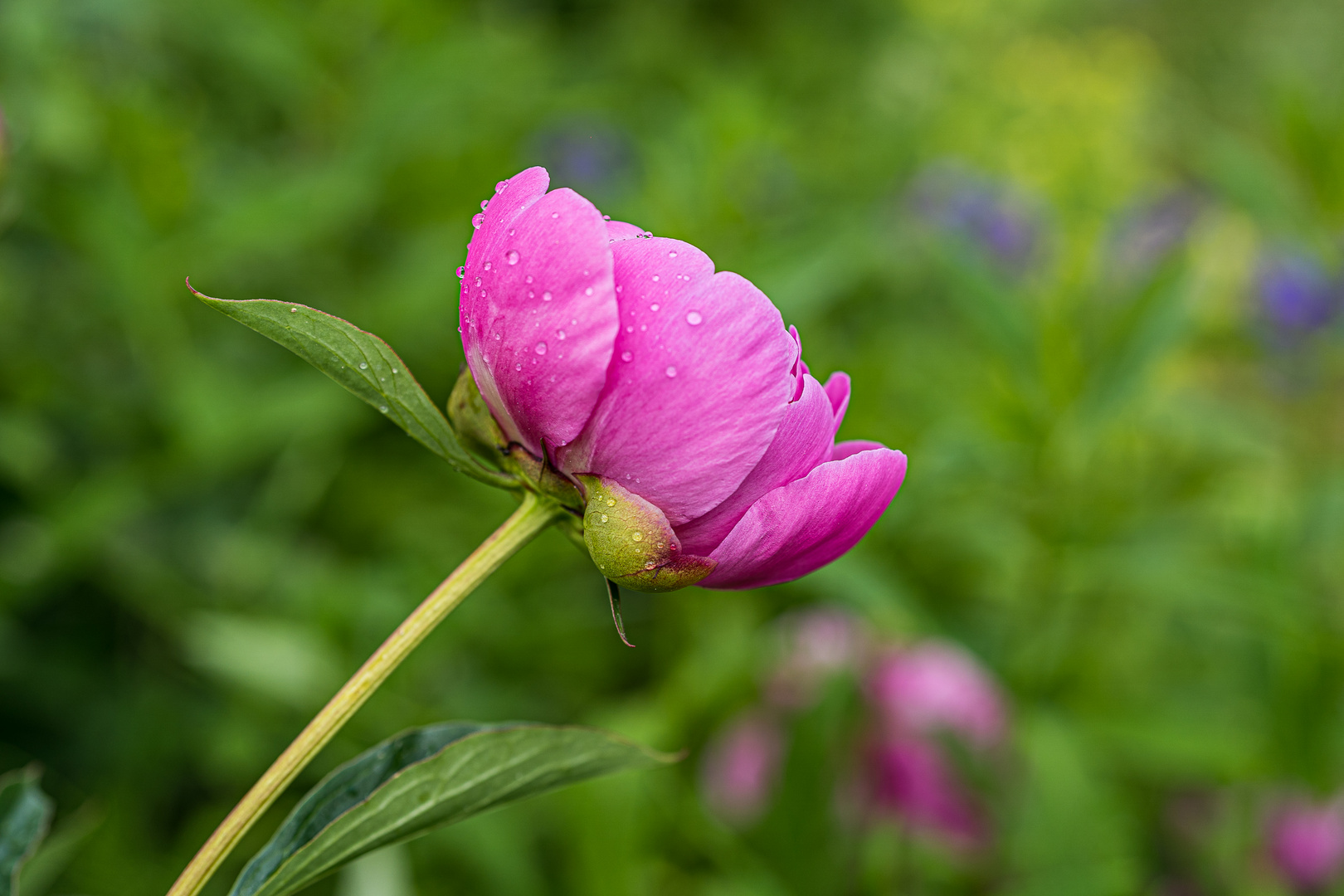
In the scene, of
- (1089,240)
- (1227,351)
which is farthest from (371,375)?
(1227,351)

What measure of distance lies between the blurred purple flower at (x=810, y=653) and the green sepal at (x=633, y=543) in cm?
69

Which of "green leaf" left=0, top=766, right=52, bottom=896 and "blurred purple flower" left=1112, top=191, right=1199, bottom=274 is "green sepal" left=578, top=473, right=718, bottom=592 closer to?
"green leaf" left=0, top=766, right=52, bottom=896

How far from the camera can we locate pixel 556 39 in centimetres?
308

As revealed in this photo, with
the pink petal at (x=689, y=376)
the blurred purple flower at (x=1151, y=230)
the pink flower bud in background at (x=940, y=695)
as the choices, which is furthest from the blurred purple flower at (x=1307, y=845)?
the pink petal at (x=689, y=376)

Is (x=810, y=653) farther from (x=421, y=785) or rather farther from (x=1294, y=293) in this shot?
(x=1294, y=293)

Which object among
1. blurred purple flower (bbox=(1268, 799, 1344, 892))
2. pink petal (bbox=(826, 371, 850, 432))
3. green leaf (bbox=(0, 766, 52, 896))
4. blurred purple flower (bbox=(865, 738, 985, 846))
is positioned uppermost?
pink petal (bbox=(826, 371, 850, 432))

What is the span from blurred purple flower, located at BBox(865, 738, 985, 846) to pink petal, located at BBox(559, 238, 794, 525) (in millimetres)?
775

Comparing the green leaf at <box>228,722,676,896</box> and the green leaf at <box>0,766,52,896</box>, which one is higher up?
the green leaf at <box>228,722,676,896</box>

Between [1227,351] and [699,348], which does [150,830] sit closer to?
[699,348]

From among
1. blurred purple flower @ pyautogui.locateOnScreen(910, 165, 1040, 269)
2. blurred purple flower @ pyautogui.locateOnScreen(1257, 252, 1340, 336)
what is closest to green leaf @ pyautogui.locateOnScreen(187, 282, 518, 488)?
blurred purple flower @ pyautogui.locateOnScreen(1257, 252, 1340, 336)

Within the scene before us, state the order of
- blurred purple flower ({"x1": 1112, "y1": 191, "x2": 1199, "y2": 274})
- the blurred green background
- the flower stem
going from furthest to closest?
1. blurred purple flower ({"x1": 1112, "y1": 191, "x2": 1199, "y2": 274})
2. the blurred green background
3. the flower stem

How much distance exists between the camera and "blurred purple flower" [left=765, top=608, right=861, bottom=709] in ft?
3.92

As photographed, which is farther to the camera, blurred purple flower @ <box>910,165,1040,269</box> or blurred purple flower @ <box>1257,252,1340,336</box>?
blurred purple flower @ <box>910,165,1040,269</box>

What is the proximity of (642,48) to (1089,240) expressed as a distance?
2044mm
